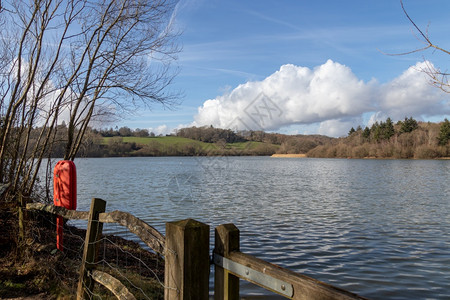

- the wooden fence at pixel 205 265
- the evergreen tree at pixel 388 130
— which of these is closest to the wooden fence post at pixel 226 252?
the wooden fence at pixel 205 265

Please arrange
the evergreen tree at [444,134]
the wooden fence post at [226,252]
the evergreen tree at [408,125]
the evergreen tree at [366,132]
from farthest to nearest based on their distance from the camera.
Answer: the evergreen tree at [366,132], the evergreen tree at [408,125], the evergreen tree at [444,134], the wooden fence post at [226,252]

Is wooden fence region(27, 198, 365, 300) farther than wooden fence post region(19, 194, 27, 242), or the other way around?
wooden fence post region(19, 194, 27, 242)

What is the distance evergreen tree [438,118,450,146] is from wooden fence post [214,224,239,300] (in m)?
112

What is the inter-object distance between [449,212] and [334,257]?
10509 mm

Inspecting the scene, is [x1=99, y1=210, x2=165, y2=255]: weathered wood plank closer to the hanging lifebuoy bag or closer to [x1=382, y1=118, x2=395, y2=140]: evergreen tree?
the hanging lifebuoy bag

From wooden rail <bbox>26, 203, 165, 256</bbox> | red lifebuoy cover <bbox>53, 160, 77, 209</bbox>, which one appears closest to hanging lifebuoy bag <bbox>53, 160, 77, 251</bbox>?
red lifebuoy cover <bbox>53, 160, 77, 209</bbox>

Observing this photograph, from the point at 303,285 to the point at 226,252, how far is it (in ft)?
2.40

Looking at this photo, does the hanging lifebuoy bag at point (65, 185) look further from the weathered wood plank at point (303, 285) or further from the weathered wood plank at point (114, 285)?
the weathered wood plank at point (303, 285)

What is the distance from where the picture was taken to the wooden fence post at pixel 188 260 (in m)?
2.68

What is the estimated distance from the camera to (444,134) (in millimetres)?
97375

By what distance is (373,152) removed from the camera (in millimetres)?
110750

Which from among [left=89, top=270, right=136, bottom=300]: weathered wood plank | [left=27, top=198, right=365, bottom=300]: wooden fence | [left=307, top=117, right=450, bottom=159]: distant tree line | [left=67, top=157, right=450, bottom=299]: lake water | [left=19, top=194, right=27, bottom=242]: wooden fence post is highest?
[left=307, top=117, right=450, bottom=159]: distant tree line

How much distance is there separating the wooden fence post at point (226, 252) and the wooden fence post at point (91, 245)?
219 centimetres

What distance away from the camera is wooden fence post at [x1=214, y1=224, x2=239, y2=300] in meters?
2.63
